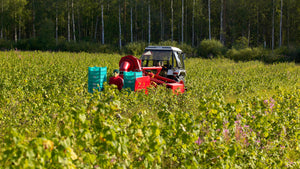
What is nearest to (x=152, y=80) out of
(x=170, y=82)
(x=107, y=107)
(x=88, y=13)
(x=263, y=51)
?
(x=170, y=82)

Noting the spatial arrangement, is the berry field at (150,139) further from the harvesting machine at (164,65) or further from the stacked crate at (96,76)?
the harvesting machine at (164,65)

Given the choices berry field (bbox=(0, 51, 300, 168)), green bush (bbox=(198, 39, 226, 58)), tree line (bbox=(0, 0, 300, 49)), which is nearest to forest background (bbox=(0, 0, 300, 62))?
tree line (bbox=(0, 0, 300, 49))

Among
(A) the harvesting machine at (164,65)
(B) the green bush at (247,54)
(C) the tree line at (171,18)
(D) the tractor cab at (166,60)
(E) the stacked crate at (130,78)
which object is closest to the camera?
(E) the stacked crate at (130,78)

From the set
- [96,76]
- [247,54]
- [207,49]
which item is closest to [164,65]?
[96,76]

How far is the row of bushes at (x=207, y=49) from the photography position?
3475cm

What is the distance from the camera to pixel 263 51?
3566cm

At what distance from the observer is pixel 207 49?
3750cm

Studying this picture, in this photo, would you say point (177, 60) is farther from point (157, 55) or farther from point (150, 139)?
point (150, 139)

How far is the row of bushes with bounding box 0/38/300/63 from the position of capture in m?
34.8

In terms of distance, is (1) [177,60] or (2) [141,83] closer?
(2) [141,83]

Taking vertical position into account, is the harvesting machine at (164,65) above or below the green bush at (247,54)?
below

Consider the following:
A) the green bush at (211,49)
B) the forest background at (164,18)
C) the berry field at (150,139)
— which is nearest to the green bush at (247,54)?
the green bush at (211,49)

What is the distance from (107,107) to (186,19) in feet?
185

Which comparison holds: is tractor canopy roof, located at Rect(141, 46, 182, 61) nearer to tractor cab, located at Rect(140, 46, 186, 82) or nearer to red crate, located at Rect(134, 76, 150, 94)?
tractor cab, located at Rect(140, 46, 186, 82)
